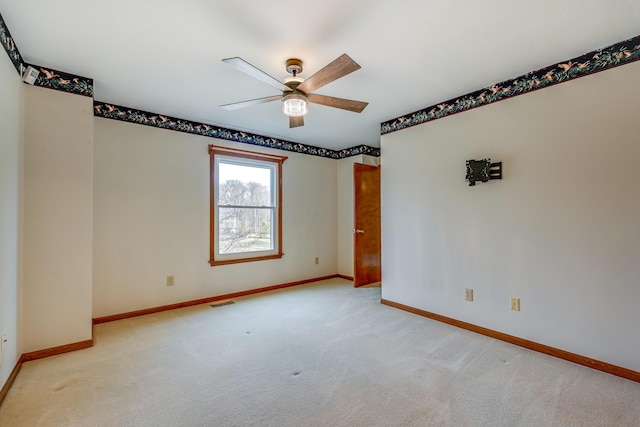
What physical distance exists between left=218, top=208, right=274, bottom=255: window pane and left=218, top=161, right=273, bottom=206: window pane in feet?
0.43

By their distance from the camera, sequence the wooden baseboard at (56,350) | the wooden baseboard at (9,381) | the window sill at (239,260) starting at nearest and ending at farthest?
the wooden baseboard at (9,381) < the wooden baseboard at (56,350) < the window sill at (239,260)

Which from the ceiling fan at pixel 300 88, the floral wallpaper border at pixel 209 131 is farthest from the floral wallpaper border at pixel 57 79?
the ceiling fan at pixel 300 88

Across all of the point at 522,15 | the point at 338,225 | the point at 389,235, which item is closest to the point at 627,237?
the point at 522,15

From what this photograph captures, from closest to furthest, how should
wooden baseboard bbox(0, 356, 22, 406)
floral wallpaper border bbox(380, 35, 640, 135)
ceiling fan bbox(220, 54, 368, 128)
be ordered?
Answer: wooden baseboard bbox(0, 356, 22, 406) → ceiling fan bbox(220, 54, 368, 128) → floral wallpaper border bbox(380, 35, 640, 135)

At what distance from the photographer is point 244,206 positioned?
14.2 feet

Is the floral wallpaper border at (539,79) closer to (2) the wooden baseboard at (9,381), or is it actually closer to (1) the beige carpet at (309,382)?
(1) the beige carpet at (309,382)

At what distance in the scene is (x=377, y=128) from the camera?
4125 millimetres

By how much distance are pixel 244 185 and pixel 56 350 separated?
2696mm

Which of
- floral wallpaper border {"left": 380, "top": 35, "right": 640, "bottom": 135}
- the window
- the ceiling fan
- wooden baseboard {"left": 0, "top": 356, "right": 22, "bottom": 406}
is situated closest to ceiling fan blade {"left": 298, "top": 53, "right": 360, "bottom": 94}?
the ceiling fan

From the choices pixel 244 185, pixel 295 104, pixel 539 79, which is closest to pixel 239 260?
pixel 244 185

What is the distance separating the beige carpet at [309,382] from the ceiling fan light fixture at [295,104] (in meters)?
2.02

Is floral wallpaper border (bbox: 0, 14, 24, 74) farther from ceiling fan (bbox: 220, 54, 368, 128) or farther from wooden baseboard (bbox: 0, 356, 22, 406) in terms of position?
wooden baseboard (bbox: 0, 356, 22, 406)

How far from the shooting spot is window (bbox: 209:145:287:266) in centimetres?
406

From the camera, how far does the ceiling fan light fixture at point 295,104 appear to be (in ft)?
7.43
